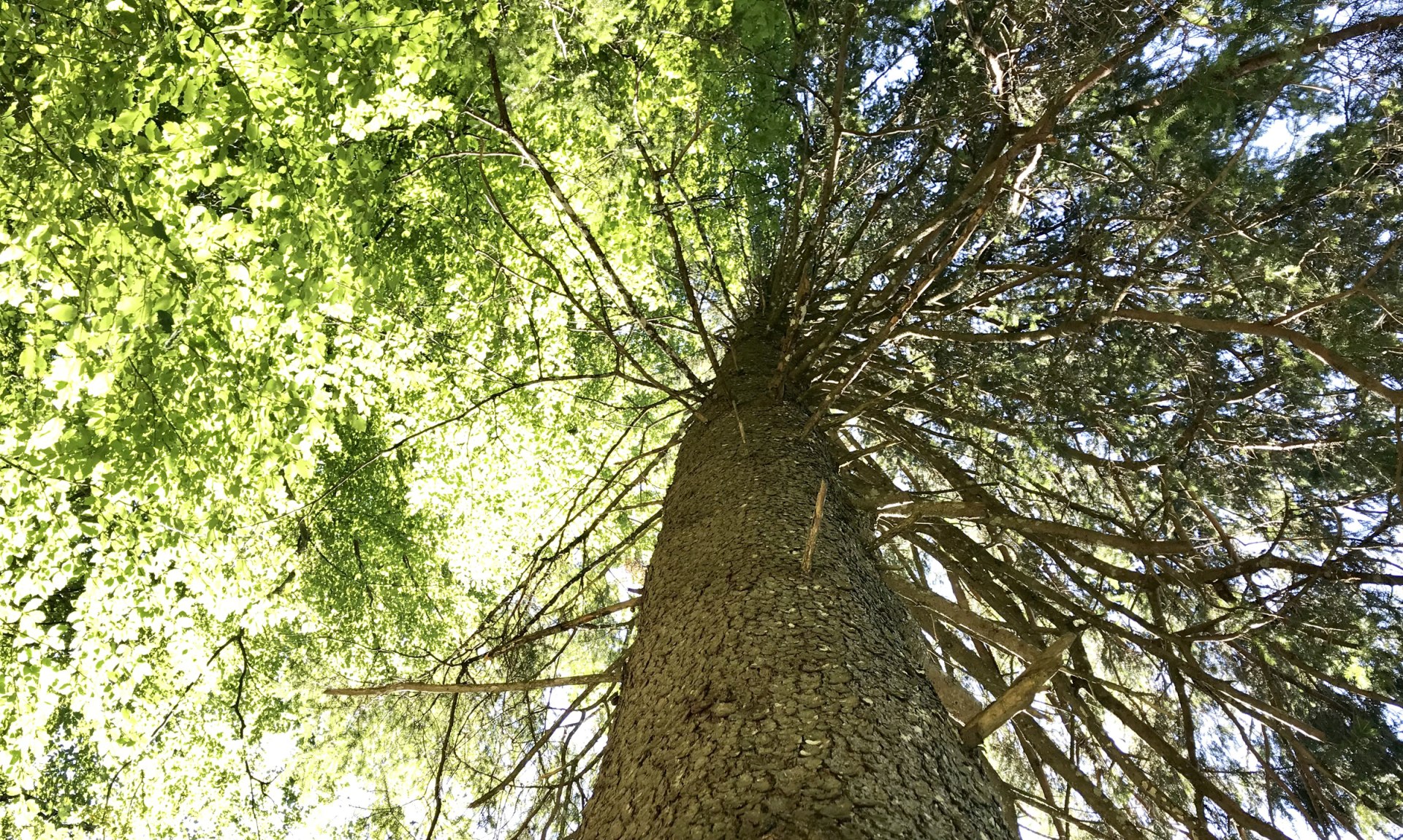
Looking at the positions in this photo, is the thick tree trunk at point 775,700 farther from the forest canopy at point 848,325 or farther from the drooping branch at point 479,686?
the drooping branch at point 479,686

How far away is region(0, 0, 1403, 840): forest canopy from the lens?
8.12 ft

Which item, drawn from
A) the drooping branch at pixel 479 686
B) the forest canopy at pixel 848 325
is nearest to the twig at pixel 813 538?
the forest canopy at pixel 848 325

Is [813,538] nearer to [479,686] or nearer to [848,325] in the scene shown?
[479,686]

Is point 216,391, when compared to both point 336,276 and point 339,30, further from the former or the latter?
point 339,30

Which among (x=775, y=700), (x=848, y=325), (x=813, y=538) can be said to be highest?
(x=848, y=325)

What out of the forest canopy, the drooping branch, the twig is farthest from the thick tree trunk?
the drooping branch

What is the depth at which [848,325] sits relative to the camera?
11.1ft

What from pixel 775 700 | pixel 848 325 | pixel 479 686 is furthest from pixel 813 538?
pixel 848 325

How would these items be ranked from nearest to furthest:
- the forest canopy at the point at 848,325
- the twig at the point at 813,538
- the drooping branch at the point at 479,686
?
the twig at the point at 813,538
the drooping branch at the point at 479,686
the forest canopy at the point at 848,325

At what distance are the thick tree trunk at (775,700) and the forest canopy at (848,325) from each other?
0.77 ft

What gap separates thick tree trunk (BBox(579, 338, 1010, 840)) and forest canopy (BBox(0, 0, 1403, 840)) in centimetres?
24

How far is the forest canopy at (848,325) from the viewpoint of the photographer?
247 cm

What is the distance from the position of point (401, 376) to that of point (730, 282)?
307 cm

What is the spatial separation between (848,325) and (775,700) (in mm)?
2242
